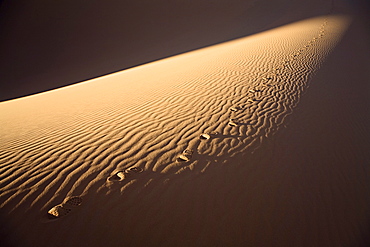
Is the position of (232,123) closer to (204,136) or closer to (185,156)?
(204,136)

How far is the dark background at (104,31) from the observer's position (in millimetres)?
14352

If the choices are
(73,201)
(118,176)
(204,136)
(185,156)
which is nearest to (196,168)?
(185,156)

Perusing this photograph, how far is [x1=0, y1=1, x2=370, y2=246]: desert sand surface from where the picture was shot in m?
2.23

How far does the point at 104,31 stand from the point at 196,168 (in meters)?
18.6

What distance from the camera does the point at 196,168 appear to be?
2955 millimetres

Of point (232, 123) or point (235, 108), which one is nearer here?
point (232, 123)

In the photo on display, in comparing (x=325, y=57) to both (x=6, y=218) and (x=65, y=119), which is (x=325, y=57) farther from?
(x=6, y=218)

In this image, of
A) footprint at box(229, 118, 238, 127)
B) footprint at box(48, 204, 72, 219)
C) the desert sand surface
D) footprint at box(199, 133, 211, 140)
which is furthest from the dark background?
footprint at box(48, 204, 72, 219)

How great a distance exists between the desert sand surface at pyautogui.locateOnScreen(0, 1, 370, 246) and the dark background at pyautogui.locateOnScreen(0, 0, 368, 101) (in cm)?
1001

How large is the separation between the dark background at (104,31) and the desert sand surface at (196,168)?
394 inches

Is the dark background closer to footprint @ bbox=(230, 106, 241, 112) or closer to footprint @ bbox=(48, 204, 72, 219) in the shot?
footprint @ bbox=(230, 106, 241, 112)

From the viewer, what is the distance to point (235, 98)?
507 centimetres

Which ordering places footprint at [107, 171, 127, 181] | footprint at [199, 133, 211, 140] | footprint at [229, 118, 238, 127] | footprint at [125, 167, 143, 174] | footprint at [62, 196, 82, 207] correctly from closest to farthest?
1. footprint at [62, 196, 82, 207]
2. footprint at [107, 171, 127, 181]
3. footprint at [125, 167, 143, 174]
4. footprint at [199, 133, 211, 140]
5. footprint at [229, 118, 238, 127]

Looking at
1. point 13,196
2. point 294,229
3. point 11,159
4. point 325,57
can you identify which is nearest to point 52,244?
point 13,196
